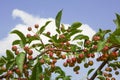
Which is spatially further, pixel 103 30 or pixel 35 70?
pixel 103 30

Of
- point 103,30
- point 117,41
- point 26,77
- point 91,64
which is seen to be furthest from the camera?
point 91,64

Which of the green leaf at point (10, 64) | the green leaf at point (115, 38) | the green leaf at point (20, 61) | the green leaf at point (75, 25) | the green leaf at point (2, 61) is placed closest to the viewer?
the green leaf at point (20, 61)

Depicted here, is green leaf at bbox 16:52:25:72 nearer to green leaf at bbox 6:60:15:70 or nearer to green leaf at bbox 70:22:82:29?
green leaf at bbox 6:60:15:70

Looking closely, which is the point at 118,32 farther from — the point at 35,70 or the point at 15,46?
the point at 15,46

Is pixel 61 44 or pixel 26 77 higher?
pixel 61 44

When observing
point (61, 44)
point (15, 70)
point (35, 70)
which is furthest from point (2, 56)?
point (61, 44)

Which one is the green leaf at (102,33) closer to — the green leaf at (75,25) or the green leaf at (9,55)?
the green leaf at (75,25)

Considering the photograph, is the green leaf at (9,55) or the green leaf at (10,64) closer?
the green leaf at (10,64)

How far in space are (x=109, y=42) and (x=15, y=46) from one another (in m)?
1.31

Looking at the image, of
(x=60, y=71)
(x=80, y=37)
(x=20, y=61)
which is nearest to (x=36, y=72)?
(x=20, y=61)

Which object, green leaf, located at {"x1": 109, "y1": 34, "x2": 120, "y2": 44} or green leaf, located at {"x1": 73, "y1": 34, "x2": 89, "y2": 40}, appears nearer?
green leaf, located at {"x1": 109, "y1": 34, "x2": 120, "y2": 44}

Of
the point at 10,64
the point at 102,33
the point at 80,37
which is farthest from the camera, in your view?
the point at 80,37

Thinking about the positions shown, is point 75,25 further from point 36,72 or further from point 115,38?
point 36,72

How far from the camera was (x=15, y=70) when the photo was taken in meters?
3.59
